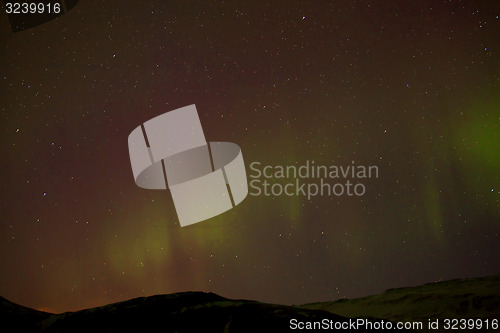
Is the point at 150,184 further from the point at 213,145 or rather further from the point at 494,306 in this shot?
the point at 494,306

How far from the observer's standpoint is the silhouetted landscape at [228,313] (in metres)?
6.79

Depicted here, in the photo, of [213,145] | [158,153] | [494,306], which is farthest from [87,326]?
[494,306]

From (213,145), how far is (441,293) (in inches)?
231

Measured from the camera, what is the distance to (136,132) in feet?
25.4

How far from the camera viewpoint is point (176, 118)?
25.5 feet

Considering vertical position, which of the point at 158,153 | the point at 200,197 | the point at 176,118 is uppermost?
the point at 176,118

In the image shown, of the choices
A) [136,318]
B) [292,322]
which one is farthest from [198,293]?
[292,322]

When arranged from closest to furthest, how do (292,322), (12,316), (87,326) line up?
(292,322), (87,326), (12,316)

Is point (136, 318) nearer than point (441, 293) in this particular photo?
Yes

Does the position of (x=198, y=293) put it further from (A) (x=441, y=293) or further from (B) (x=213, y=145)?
(A) (x=441, y=293)

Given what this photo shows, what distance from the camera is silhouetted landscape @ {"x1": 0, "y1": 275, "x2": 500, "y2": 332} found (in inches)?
267

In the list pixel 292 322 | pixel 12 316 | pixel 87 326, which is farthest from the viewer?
pixel 12 316

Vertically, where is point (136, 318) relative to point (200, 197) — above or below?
below

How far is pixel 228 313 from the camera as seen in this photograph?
7070 millimetres
